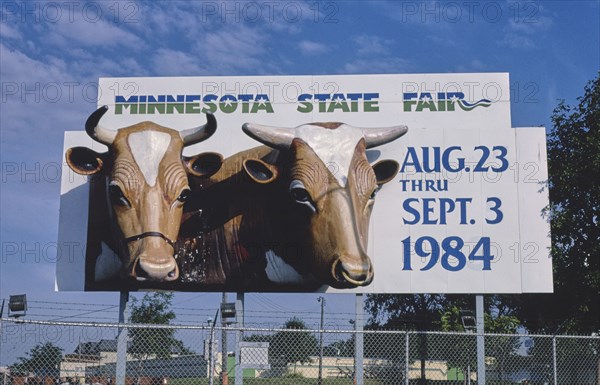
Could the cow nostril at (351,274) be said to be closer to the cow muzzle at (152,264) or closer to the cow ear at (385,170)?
the cow ear at (385,170)

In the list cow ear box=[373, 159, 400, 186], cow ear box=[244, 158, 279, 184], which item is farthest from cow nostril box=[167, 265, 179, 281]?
cow ear box=[373, 159, 400, 186]

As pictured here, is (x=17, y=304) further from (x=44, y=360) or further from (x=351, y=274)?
(x=351, y=274)

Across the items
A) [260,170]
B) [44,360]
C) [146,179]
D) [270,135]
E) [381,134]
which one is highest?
[381,134]

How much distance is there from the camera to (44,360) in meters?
11.3

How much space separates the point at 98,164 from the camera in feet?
44.4

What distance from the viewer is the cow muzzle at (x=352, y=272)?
493 inches

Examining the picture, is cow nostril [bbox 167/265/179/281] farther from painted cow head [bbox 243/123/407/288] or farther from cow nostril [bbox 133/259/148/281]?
painted cow head [bbox 243/123/407/288]

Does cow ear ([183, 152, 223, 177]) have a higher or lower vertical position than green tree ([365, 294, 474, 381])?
higher

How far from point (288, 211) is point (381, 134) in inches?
87.3

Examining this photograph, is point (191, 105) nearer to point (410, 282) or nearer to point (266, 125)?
point (266, 125)

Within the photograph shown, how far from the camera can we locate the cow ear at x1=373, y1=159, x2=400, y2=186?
14.0 m

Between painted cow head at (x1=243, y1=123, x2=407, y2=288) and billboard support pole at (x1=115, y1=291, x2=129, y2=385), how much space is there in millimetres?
3299

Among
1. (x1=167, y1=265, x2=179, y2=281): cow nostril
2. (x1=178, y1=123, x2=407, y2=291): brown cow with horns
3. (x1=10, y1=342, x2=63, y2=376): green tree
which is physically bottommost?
(x1=10, y1=342, x2=63, y2=376): green tree

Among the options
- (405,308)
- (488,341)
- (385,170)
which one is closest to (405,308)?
(405,308)
